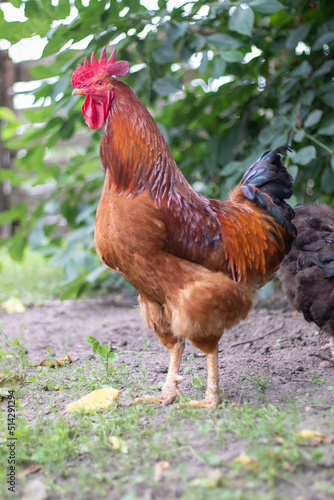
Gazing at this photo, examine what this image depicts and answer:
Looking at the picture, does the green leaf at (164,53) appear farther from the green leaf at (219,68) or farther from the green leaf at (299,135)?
the green leaf at (299,135)

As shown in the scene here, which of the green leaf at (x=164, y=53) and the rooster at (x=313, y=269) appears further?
the green leaf at (x=164, y=53)

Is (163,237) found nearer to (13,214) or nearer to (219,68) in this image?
(219,68)

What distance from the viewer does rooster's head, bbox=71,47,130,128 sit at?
3.04m


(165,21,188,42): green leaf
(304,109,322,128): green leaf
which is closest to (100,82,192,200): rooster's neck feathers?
(165,21,188,42): green leaf

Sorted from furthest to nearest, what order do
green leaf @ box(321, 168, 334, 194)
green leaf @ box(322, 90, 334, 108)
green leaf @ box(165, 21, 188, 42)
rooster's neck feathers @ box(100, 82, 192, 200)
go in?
green leaf @ box(321, 168, 334, 194)
green leaf @ box(322, 90, 334, 108)
green leaf @ box(165, 21, 188, 42)
rooster's neck feathers @ box(100, 82, 192, 200)

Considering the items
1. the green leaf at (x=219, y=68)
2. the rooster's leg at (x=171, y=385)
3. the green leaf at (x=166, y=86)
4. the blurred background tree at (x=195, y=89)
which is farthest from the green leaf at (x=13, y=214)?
the rooster's leg at (x=171, y=385)

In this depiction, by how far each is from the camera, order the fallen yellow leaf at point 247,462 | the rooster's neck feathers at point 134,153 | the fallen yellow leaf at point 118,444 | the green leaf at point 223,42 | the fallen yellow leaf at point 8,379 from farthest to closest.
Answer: the green leaf at point 223,42 < the fallen yellow leaf at point 8,379 < the rooster's neck feathers at point 134,153 < the fallen yellow leaf at point 118,444 < the fallen yellow leaf at point 247,462

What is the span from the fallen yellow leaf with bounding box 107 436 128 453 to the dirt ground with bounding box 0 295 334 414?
931 mm

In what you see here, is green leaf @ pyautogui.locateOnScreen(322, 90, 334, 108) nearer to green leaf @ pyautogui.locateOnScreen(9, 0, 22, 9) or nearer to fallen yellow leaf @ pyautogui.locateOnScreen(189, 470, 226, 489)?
green leaf @ pyautogui.locateOnScreen(9, 0, 22, 9)

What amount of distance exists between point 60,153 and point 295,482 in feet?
38.4

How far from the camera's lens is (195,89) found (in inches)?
232

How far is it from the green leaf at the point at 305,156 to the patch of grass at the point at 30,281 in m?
3.30

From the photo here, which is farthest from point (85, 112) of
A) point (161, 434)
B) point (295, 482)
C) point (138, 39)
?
point (295, 482)

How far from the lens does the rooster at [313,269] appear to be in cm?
344
